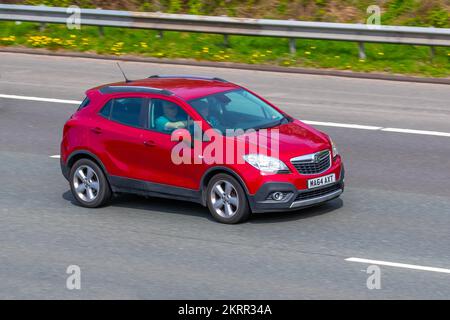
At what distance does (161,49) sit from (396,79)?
224 inches

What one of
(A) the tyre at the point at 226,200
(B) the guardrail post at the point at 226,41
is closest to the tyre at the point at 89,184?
(A) the tyre at the point at 226,200

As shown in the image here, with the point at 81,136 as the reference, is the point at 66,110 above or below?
below

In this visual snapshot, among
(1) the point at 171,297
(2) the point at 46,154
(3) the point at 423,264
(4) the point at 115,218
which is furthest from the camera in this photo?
(2) the point at 46,154

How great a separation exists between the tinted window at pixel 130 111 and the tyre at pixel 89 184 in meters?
0.68

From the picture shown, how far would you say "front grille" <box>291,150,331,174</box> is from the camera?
463 inches

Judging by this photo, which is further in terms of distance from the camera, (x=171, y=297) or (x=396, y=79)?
(x=396, y=79)

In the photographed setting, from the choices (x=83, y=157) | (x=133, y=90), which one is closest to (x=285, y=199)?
(x=133, y=90)

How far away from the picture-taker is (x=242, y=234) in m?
11.5

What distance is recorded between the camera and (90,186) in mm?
12836

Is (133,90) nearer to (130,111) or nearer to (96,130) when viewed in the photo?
(130,111)

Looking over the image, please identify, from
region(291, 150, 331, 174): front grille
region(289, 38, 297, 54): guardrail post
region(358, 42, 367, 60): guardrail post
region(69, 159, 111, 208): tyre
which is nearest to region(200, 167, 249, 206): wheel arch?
region(291, 150, 331, 174): front grille

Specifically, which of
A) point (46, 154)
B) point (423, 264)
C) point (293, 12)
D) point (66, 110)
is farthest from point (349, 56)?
point (423, 264)

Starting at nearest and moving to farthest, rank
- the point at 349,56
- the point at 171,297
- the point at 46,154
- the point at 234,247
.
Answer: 1. the point at 171,297
2. the point at 234,247
3. the point at 46,154
4. the point at 349,56

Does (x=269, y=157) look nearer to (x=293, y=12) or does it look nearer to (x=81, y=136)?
(x=81, y=136)
